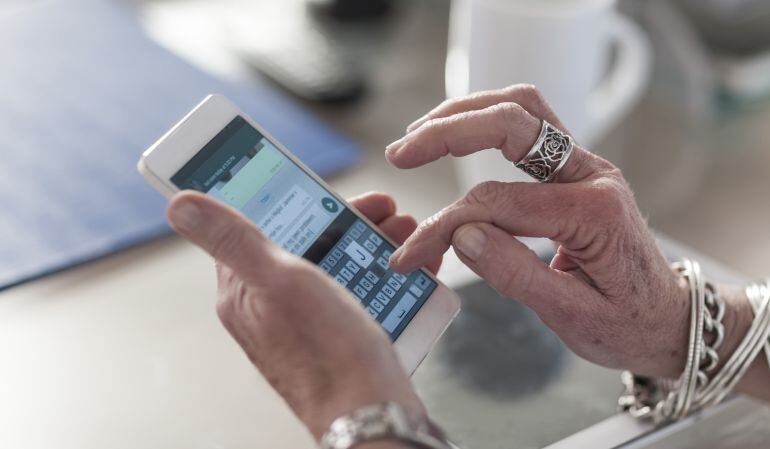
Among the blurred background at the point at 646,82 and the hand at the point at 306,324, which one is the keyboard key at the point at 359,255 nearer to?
the hand at the point at 306,324

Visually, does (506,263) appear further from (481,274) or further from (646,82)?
(646,82)

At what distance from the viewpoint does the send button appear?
0.54m

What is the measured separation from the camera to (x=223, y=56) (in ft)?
3.43

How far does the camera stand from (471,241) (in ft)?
1.67

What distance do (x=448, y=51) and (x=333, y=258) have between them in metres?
0.63

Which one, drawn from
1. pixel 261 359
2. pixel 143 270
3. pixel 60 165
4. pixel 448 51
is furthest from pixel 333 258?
pixel 448 51

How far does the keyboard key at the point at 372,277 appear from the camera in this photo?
1.81 ft

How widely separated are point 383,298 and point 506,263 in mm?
80

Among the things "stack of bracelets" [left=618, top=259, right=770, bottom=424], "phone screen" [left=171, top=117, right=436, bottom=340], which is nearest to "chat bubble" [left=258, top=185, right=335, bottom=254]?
"phone screen" [left=171, top=117, right=436, bottom=340]

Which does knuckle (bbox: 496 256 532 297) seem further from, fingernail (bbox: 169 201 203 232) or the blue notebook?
the blue notebook

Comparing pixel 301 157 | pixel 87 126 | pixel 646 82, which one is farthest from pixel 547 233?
pixel 646 82

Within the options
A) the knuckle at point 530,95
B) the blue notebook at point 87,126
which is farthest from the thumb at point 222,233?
the blue notebook at point 87,126

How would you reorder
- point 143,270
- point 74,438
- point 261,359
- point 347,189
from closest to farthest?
point 261,359 → point 74,438 → point 143,270 → point 347,189

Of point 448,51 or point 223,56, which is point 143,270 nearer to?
point 223,56
